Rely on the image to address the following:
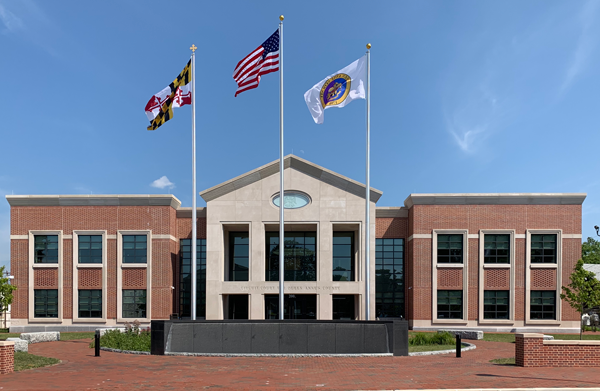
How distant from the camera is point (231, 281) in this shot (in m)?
35.7

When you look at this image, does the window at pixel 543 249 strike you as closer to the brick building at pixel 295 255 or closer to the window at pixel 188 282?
the brick building at pixel 295 255

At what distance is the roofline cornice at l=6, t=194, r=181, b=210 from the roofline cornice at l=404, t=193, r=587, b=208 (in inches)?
694

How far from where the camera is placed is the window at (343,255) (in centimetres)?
3653

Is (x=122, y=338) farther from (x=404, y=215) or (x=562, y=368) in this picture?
(x=404, y=215)

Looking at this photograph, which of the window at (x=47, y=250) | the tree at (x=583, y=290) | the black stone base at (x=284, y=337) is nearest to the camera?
the black stone base at (x=284, y=337)

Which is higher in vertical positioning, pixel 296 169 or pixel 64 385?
pixel 296 169

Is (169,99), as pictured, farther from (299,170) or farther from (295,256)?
(295,256)

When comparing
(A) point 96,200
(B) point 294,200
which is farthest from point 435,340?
(A) point 96,200

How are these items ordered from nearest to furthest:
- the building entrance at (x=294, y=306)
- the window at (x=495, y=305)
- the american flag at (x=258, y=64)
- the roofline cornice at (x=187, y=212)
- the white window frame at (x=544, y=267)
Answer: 1. the american flag at (x=258, y=64)
2. the white window frame at (x=544, y=267)
3. the window at (x=495, y=305)
4. the building entrance at (x=294, y=306)
5. the roofline cornice at (x=187, y=212)

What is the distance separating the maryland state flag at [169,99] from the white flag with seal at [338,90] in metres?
6.54

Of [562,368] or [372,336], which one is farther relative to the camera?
[372,336]

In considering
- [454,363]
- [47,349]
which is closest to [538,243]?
[454,363]

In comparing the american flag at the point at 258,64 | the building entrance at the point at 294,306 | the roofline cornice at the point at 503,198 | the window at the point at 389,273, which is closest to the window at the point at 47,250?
the building entrance at the point at 294,306

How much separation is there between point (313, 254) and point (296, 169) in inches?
247
